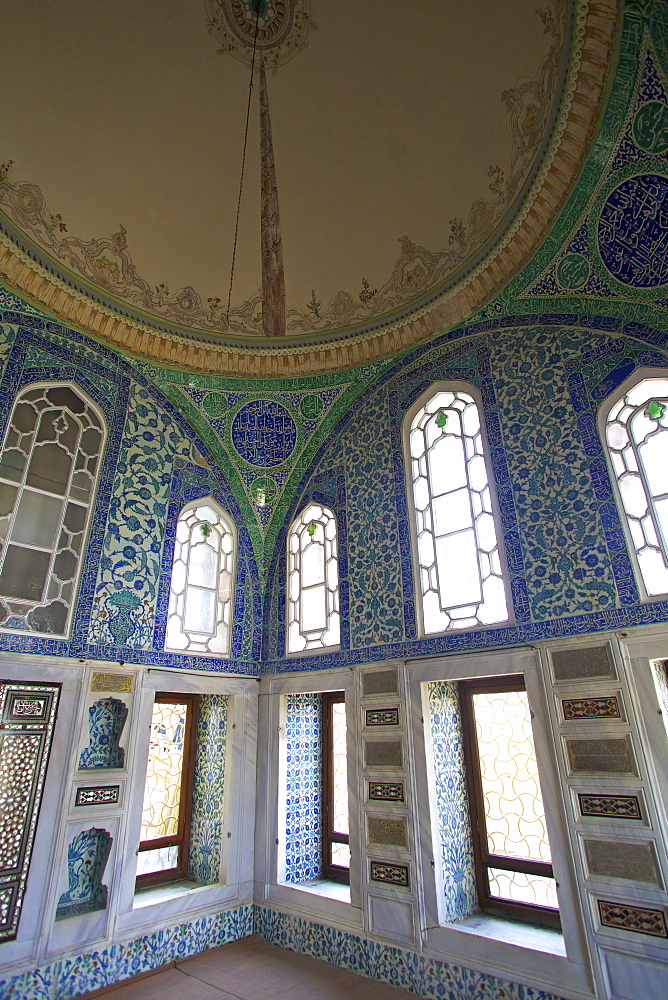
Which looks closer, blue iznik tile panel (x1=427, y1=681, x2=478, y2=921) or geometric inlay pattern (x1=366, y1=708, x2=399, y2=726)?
blue iznik tile panel (x1=427, y1=681, x2=478, y2=921)

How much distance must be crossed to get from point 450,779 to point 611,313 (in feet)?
11.6

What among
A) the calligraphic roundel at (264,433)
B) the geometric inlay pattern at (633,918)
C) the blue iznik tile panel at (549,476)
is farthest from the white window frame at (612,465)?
the calligraphic roundel at (264,433)

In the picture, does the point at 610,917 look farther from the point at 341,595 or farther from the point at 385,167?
the point at 385,167

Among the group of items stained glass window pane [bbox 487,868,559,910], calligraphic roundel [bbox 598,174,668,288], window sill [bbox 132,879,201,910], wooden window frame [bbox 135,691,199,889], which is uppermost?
calligraphic roundel [bbox 598,174,668,288]

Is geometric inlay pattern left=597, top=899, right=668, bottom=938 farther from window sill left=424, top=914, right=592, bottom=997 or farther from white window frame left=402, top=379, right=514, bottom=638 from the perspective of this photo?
white window frame left=402, top=379, right=514, bottom=638

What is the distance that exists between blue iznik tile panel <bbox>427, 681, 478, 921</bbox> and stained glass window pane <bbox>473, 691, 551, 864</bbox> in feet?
0.53

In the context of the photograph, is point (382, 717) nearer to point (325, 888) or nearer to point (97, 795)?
point (325, 888)

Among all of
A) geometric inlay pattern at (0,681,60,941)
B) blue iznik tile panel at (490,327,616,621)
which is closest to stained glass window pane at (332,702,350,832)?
blue iznik tile panel at (490,327,616,621)

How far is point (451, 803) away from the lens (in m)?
4.16

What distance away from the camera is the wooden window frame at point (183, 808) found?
4.70 m

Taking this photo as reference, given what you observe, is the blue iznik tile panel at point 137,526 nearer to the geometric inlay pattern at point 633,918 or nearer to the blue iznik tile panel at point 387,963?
the blue iznik tile panel at point 387,963

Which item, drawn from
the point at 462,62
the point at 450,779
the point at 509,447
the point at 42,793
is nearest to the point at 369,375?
the point at 509,447

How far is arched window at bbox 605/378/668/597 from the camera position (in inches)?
138

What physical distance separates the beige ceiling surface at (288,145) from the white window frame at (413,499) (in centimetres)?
80
